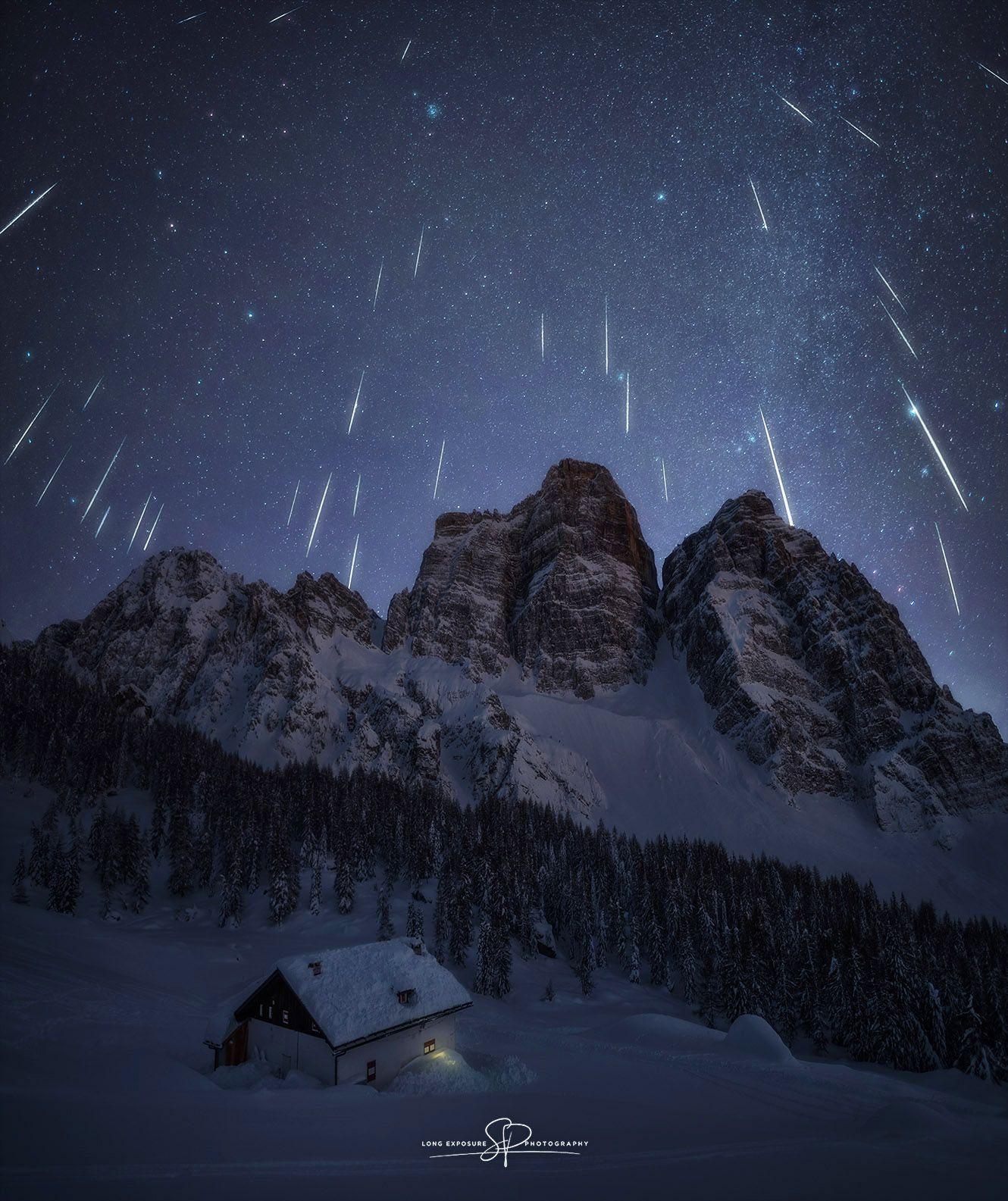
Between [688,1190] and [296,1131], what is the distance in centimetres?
1011

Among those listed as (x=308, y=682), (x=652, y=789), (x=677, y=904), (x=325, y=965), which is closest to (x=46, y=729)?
(x=308, y=682)

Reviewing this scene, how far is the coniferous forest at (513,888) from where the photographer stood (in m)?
47.0

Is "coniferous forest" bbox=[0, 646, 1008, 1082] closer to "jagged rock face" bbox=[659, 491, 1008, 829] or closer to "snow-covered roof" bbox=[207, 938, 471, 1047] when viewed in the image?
"snow-covered roof" bbox=[207, 938, 471, 1047]

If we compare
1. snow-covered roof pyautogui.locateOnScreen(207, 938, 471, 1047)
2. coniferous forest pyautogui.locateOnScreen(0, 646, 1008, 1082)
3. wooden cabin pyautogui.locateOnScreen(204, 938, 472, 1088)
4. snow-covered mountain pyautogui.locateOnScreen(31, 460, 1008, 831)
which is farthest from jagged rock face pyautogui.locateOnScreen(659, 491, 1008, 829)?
wooden cabin pyautogui.locateOnScreen(204, 938, 472, 1088)

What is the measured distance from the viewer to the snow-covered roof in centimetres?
2477

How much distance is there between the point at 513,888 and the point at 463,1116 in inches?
2005

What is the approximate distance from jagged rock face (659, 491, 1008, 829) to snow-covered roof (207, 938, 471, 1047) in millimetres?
128807

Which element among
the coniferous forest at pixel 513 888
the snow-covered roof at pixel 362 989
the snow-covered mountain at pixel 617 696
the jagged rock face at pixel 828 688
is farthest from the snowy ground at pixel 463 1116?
the jagged rock face at pixel 828 688

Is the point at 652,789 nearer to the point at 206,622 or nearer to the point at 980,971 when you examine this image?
the point at 980,971

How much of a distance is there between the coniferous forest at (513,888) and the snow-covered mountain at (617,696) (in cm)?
3647

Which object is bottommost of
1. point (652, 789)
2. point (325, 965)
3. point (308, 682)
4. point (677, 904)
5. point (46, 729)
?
point (325, 965)

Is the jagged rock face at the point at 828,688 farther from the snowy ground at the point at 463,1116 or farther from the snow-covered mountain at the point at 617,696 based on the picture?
the snowy ground at the point at 463,1116

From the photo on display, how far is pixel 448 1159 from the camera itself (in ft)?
47.9

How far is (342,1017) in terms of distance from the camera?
2467 cm
